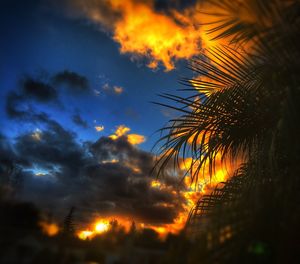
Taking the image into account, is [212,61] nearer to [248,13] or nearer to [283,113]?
[248,13]

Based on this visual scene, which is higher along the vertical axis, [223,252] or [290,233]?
[290,233]

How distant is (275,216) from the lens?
2334 millimetres

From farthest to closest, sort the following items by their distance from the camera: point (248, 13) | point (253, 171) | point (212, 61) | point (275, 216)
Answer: point (212, 61)
point (253, 171)
point (248, 13)
point (275, 216)

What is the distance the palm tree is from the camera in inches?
89.7

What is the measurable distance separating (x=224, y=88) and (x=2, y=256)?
3.71m

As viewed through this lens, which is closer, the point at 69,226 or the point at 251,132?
the point at 69,226

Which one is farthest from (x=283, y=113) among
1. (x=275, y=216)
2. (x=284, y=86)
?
(x=275, y=216)

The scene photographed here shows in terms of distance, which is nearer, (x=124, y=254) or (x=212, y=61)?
(x=124, y=254)

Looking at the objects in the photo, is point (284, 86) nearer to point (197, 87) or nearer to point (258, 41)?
point (258, 41)

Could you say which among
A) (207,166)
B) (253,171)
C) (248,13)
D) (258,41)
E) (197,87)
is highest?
(197,87)

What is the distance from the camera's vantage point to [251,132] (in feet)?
14.0

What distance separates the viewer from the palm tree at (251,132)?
228 cm

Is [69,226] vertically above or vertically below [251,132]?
below

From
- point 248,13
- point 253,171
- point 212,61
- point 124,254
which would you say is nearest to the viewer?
point 124,254
